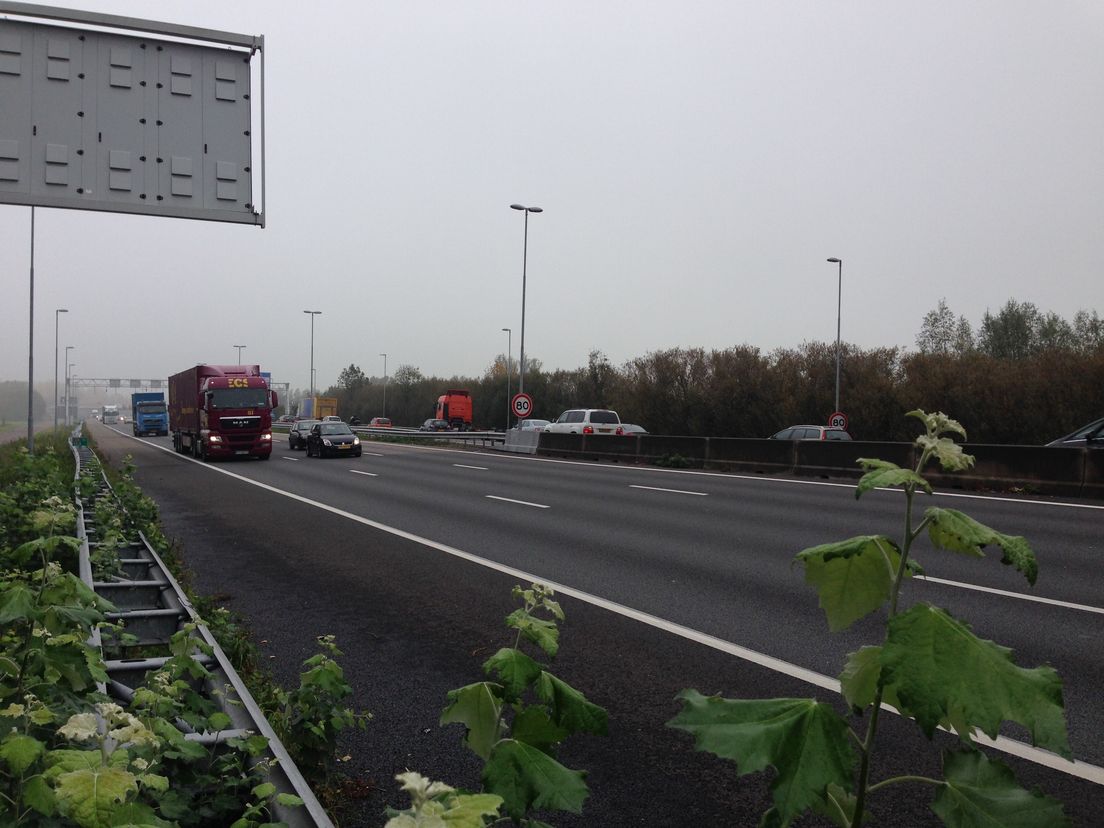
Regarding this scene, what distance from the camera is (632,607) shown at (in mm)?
7363

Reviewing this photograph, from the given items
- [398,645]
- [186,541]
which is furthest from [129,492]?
[398,645]

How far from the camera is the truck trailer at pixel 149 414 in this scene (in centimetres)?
6731

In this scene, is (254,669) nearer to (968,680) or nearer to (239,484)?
(968,680)

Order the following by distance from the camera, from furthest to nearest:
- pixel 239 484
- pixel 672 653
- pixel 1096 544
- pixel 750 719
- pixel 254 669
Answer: pixel 239 484, pixel 1096 544, pixel 672 653, pixel 254 669, pixel 750 719

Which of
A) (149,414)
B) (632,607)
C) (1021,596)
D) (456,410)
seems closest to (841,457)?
(1021,596)

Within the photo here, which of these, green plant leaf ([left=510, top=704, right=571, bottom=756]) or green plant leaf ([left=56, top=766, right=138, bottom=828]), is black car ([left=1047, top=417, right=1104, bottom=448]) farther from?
green plant leaf ([left=56, top=766, right=138, bottom=828])

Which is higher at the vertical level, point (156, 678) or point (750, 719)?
point (750, 719)

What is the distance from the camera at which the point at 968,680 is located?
1172mm

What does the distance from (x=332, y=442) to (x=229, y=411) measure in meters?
4.15

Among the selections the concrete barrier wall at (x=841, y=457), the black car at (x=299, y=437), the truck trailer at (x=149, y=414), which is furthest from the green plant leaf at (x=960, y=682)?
the truck trailer at (x=149, y=414)

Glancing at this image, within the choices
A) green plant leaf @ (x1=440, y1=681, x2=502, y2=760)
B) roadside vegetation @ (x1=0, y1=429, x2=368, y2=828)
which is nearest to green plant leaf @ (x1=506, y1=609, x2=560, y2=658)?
green plant leaf @ (x1=440, y1=681, x2=502, y2=760)

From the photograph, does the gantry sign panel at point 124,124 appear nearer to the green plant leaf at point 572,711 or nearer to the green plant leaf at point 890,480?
the green plant leaf at point 572,711

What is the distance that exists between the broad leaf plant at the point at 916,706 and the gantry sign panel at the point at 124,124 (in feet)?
38.2

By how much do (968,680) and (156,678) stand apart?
2.83 metres
